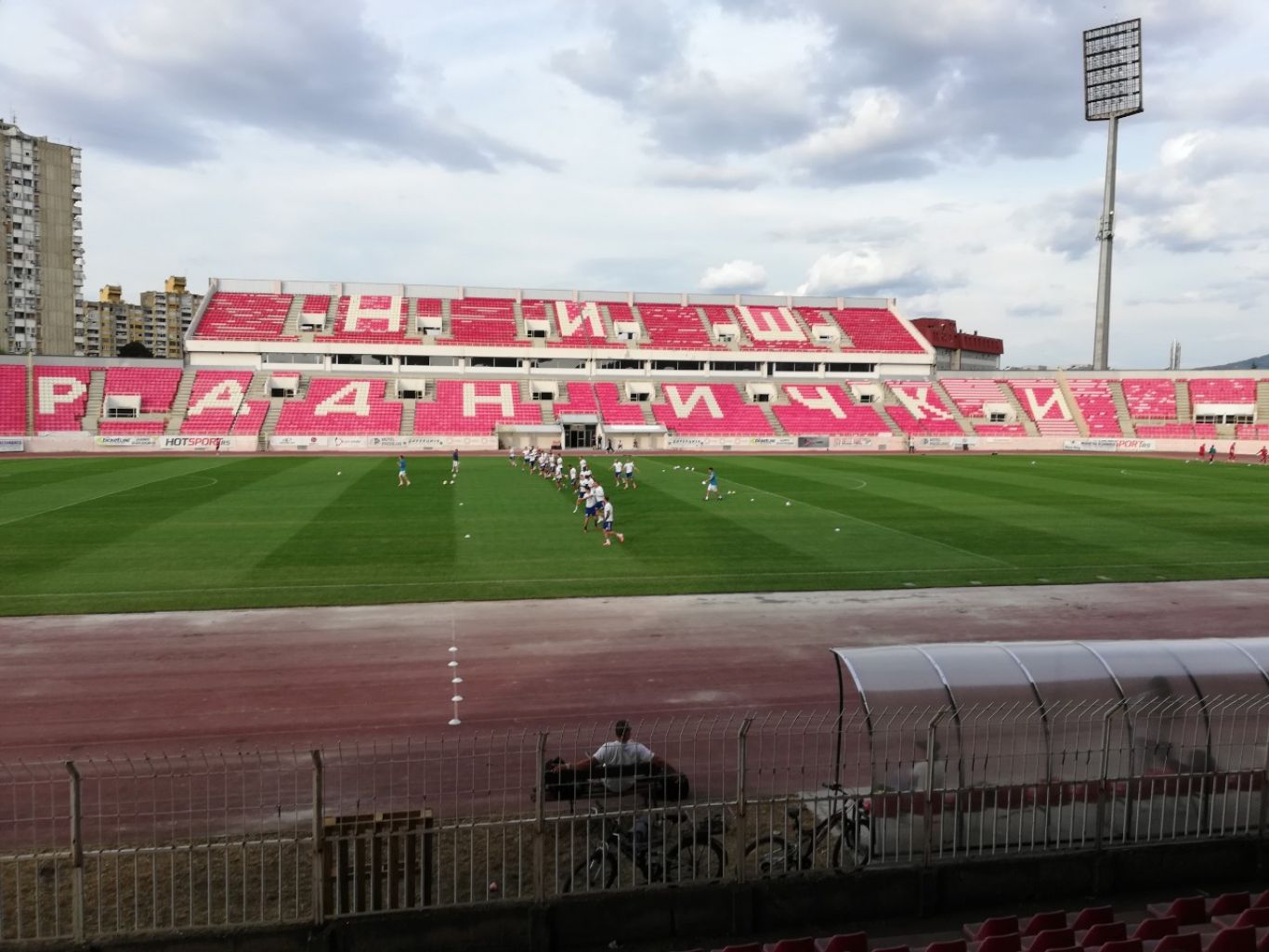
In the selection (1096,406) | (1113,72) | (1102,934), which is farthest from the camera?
(1096,406)

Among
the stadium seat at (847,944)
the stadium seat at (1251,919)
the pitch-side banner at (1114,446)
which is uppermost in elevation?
the pitch-side banner at (1114,446)

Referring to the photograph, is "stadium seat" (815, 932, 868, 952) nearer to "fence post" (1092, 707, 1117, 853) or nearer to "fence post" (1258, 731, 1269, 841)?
"fence post" (1092, 707, 1117, 853)

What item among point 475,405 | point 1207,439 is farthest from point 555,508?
point 1207,439

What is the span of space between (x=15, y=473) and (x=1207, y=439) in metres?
76.6

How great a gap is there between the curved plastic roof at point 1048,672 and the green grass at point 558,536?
1050cm

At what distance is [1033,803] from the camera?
7.78 meters

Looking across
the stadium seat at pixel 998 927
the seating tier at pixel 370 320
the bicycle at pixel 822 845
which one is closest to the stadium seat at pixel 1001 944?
the stadium seat at pixel 998 927

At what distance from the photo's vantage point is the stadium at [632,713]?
6.95 meters

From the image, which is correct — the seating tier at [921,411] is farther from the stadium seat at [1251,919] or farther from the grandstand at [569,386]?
the stadium seat at [1251,919]

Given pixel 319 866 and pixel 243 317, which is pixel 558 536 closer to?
pixel 319 866

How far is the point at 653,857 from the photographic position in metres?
7.32

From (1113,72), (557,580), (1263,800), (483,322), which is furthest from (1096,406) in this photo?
(1263,800)

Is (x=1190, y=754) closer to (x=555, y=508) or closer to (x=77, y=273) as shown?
(x=555, y=508)

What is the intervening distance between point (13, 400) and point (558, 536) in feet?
171
